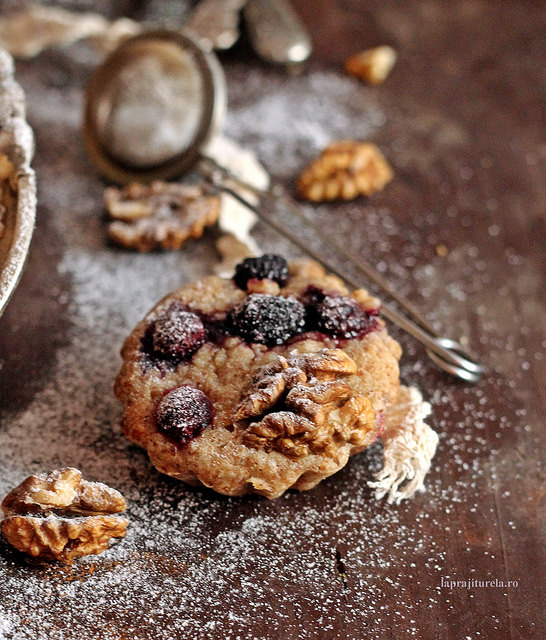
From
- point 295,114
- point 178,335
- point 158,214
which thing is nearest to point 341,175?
point 295,114

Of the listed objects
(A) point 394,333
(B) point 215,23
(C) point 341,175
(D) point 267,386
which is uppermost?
(B) point 215,23

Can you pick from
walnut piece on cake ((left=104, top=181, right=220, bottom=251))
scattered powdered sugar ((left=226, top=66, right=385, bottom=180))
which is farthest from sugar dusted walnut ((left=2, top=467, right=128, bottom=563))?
scattered powdered sugar ((left=226, top=66, right=385, bottom=180))

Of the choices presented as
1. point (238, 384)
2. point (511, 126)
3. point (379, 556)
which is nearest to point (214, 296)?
point (238, 384)

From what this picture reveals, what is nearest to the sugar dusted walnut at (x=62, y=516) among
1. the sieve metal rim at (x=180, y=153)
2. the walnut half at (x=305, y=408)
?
the walnut half at (x=305, y=408)

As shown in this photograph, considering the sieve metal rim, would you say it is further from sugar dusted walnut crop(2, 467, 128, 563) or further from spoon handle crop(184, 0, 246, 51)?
sugar dusted walnut crop(2, 467, 128, 563)

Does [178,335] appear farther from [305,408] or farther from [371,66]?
[371,66]

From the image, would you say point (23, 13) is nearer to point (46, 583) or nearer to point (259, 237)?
point (259, 237)
